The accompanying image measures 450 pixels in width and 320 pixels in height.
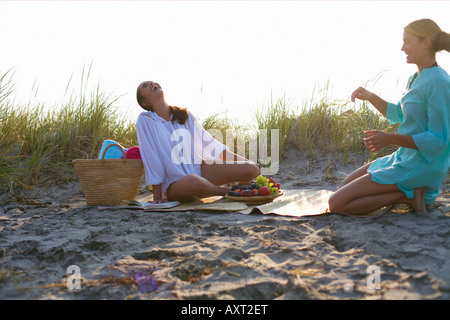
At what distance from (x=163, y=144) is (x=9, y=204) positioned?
1.78m

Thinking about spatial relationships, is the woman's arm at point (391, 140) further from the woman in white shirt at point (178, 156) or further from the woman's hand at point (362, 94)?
the woman in white shirt at point (178, 156)

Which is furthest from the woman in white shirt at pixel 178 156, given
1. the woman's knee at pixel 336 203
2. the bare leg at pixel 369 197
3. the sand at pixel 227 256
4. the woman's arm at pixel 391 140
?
the woman's arm at pixel 391 140

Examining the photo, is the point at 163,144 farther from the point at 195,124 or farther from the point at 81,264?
the point at 81,264

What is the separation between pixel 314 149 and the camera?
20.3 ft

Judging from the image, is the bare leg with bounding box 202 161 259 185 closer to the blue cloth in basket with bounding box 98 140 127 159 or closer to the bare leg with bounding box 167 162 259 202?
the bare leg with bounding box 167 162 259 202

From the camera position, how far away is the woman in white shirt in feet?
13.2

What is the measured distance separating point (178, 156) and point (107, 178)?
784 mm

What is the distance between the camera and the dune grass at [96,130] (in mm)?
4984

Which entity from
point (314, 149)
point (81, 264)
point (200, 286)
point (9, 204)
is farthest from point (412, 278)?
point (314, 149)

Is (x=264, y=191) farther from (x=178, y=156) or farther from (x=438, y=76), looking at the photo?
(x=438, y=76)

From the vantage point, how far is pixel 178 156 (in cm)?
422

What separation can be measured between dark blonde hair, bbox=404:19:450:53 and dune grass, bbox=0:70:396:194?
8.23 feet


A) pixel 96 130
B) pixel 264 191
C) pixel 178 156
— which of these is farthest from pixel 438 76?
pixel 96 130

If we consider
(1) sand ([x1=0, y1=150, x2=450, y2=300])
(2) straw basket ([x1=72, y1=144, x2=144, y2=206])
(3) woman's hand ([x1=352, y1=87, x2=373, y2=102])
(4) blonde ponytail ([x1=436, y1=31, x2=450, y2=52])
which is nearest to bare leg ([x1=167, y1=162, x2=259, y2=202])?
(2) straw basket ([x1=72, y1=144, x2=144, y2=206])
